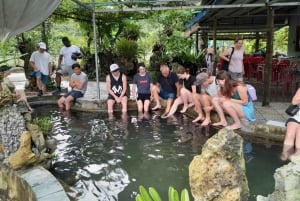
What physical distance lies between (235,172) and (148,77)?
5.60 m

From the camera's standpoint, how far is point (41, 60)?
9.38 metres

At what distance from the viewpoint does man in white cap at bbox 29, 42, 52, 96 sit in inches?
368

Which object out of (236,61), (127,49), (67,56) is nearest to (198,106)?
(236,61)

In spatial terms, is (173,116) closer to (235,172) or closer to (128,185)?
(128,185)

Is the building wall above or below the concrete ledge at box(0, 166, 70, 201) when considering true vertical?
above

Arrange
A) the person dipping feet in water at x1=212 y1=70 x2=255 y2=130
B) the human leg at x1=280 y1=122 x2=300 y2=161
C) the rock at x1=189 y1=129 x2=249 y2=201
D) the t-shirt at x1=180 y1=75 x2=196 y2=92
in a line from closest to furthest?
the rock at x1=189 y1=129 x2=249 y2=201, the human leg at x1=280 y1=122 x2=300 y2=161, the person dipping feet in water at x1=212 y1=70 x2=255 y2=130, the t-shirt at x1=180 y1=75 x2=196 y2=92

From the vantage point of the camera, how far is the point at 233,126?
19.8ft

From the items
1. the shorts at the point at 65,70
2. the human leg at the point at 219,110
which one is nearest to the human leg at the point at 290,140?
the human leg at the point at 219,110

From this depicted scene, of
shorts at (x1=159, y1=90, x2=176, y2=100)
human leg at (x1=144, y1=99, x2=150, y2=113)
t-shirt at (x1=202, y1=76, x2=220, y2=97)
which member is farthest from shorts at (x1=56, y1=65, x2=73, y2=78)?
t-shirt at (x1=202, y1=76, x2=220, y2=97)

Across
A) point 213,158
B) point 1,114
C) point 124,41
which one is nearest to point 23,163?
point 1,114

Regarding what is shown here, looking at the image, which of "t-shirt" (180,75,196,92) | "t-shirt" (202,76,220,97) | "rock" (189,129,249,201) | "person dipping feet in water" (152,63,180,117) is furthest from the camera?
"person dipping feet in water" (152,63,180,117)

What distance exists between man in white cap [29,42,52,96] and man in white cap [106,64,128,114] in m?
2.45

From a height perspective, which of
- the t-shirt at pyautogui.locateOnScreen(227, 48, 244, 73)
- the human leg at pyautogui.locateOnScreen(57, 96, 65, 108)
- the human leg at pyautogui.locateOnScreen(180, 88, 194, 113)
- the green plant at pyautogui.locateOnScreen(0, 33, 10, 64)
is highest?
the green plant at pyautogui.locateOnScreen(0, 33, 10, 64)

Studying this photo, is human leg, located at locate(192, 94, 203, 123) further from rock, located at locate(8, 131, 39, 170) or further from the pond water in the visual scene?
rock, located at locate(8, 131, 39, 170)
